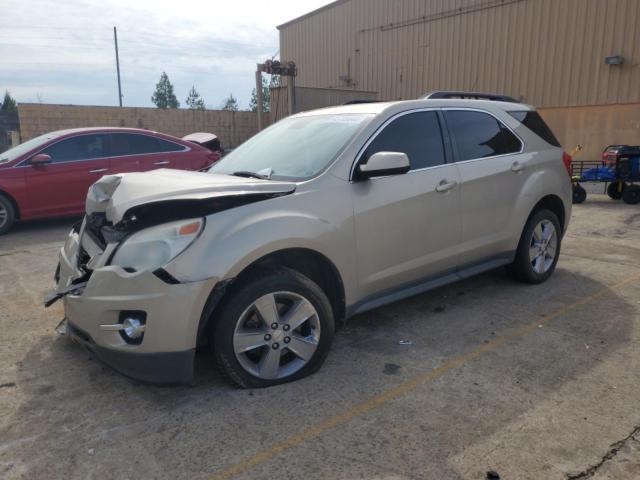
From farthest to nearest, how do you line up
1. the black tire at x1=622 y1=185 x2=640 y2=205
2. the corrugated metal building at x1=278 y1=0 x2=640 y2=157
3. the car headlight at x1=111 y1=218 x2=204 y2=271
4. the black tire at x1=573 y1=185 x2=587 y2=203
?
the corrugated metal building at x1=278 y1=0 x2=640 y2=157
the black tire at x1=573 y1=185 x2=587 y2=203
the black tire at x1=622 y1=185 x2=640 y2=205
the car headlight at x1=111 y1=218 x2=204 y2=271

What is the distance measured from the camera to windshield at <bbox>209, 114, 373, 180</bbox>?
11.6 feet

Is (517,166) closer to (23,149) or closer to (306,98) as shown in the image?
(23,149)

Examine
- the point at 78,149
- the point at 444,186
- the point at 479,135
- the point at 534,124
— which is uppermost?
the point at 534,124

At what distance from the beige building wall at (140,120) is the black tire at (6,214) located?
10227 mm

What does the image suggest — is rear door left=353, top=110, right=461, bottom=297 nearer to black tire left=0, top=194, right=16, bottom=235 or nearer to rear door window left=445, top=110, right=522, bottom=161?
rear door window left=445, top=110, right=522, bottom=161

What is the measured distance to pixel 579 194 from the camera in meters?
11.0

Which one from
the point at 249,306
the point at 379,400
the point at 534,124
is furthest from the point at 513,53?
the point at 249,306

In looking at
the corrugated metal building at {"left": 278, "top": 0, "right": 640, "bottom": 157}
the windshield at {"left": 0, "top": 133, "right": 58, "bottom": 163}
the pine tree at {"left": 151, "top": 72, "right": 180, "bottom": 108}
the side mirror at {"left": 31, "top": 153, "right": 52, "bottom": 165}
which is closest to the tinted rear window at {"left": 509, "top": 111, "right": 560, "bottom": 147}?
the side mirror at {"left": 31, "top": 153, "right": 52, "bottom": 165}

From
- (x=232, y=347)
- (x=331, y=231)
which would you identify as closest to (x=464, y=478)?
(x=232, y=347)

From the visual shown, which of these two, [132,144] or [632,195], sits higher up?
[132,144]

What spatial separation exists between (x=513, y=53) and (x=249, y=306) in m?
16.5

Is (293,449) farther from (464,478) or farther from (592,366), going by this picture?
(592,366)

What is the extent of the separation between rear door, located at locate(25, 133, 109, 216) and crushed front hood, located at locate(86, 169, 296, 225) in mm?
5132

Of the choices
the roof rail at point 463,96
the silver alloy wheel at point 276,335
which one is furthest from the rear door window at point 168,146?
the silver alloy wheel at point 276,335
